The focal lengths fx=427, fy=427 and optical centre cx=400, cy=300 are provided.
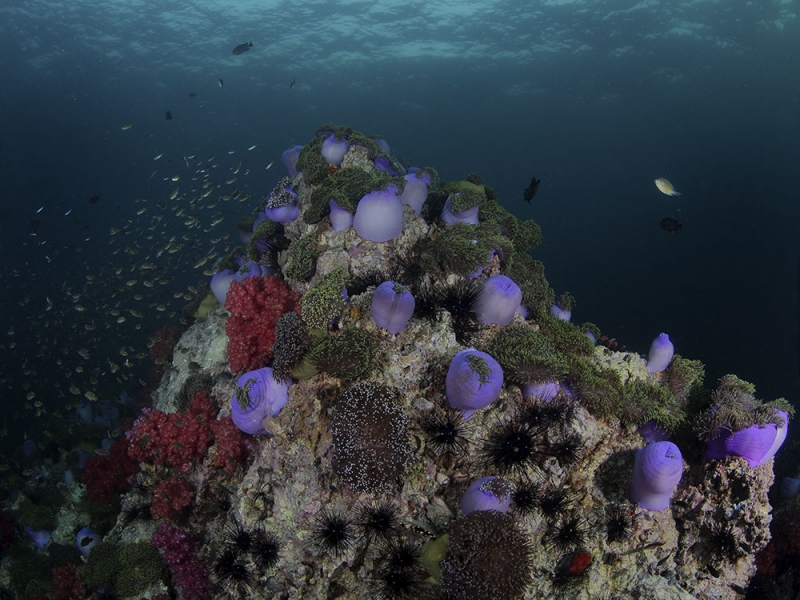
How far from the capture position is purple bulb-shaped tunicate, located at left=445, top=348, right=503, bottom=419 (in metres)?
4.30

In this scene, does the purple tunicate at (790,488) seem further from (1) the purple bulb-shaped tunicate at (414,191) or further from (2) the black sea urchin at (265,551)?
(2) the black sea urchin at (265,551)

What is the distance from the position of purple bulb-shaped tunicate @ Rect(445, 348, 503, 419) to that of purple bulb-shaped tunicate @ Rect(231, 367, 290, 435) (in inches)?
79.6

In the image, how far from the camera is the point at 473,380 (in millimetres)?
4293

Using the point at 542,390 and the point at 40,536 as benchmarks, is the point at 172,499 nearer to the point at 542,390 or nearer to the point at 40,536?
the point at 40,536

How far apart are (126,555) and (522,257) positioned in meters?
7.42

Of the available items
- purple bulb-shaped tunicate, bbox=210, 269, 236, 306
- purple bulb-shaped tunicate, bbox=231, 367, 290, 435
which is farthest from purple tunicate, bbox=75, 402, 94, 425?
purple bulb-shaped tunicate, bbox=231, 367, 290, 435

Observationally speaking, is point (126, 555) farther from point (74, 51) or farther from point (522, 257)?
point (74, 51)

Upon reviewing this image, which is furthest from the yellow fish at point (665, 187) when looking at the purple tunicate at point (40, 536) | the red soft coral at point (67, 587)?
the purple tunicate at point (40, 536)

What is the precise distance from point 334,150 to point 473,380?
573cm

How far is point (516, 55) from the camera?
42.3 metres

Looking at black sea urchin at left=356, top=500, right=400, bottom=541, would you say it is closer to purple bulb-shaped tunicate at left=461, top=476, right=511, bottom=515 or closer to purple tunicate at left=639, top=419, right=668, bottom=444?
purple bulb-shaped tunicate at left=461, top=476, right=511, bottom=515

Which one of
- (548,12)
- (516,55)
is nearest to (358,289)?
(548,12)

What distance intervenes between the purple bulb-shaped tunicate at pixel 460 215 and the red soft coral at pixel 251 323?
2.98 m

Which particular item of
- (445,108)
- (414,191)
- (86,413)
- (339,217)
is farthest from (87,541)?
(445,108)
